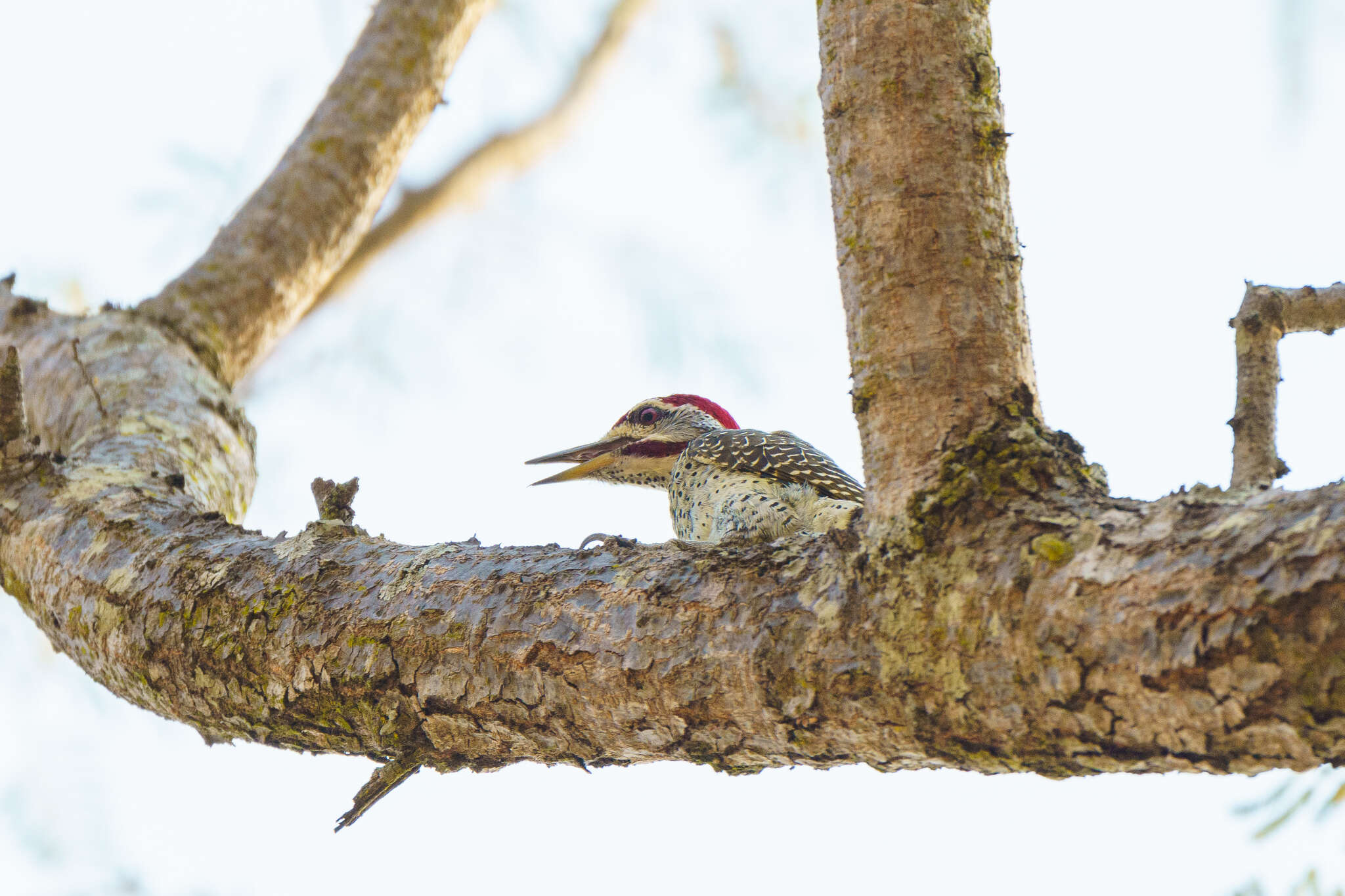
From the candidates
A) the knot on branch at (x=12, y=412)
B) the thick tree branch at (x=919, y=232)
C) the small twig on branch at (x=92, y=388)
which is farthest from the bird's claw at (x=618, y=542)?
the small twig on branch at (x=92, y=388)

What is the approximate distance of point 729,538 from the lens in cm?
192

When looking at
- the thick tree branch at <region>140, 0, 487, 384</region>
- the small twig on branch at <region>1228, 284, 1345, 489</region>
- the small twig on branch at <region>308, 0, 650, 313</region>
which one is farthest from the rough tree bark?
the small twig on branch at <region>308, 0, 650, 313</region>

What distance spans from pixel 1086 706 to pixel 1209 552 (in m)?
0.25

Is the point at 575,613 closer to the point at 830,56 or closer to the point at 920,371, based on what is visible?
the point at 920,371

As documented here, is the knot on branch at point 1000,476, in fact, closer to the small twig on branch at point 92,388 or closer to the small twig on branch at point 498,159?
the small twig on branch at point 92,388

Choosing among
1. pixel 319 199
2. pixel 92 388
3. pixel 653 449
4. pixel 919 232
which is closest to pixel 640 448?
pixel 653 449

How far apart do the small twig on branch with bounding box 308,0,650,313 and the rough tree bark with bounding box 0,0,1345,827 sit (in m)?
3.68

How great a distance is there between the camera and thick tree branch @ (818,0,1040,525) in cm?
173

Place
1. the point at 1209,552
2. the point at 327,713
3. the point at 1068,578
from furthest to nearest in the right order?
the point at 327,713 < the point at 1068,578 < the point at 1209,552

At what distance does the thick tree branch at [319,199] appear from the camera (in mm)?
4359

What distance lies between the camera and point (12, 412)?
2.84 metres

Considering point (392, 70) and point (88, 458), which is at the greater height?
point (392, 70)

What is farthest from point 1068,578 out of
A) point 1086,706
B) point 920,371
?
point 920,371

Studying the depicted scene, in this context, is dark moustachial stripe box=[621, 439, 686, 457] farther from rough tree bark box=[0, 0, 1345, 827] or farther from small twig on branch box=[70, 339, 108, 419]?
rough tree bark box=[0, 0, 1345, 827]
